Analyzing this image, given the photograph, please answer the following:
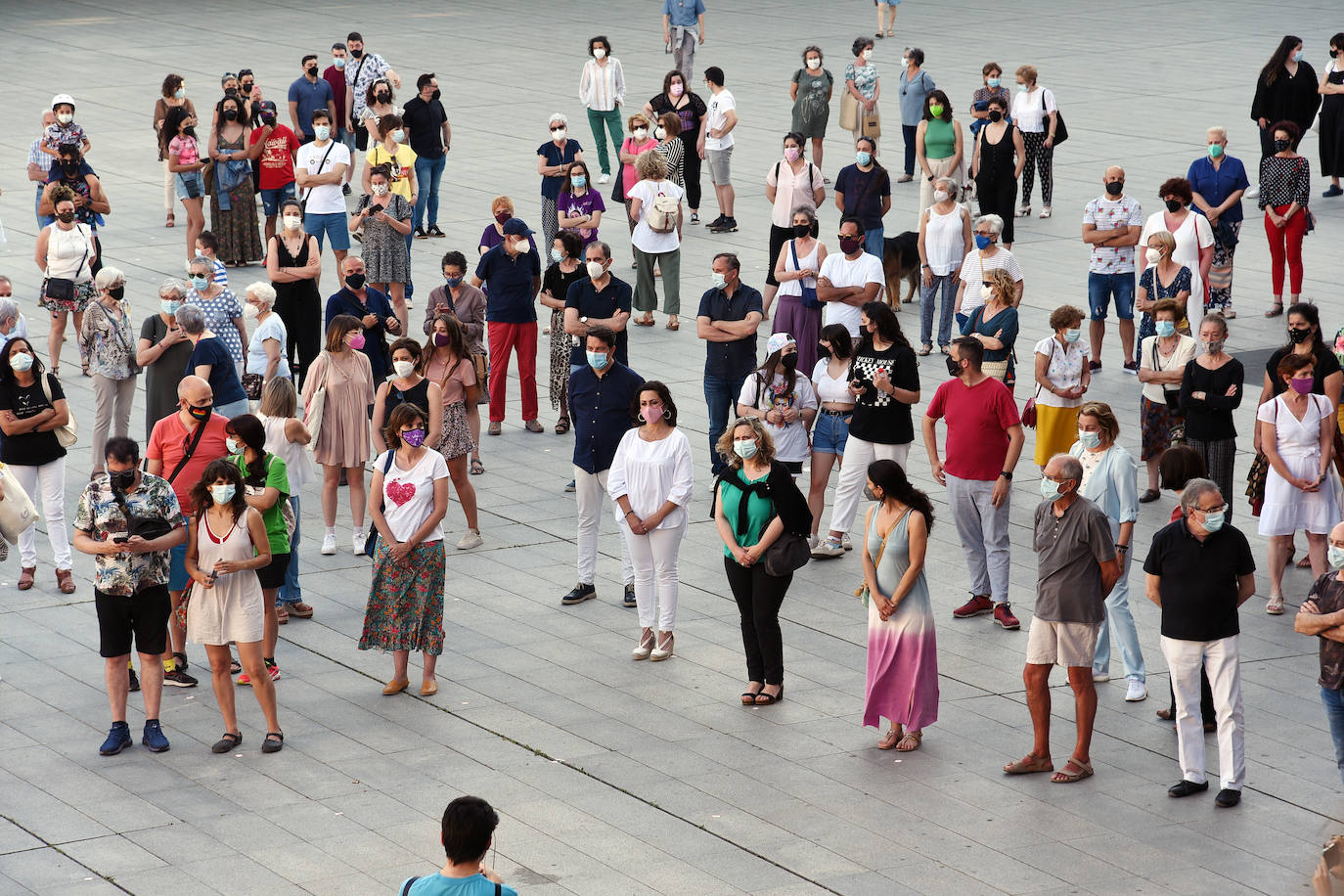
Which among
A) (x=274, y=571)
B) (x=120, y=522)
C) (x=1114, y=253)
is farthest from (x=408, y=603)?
(x=1114, y=253)

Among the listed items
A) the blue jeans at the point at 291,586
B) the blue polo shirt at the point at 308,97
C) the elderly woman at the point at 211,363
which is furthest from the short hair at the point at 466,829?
the blue polo shirt at the point at 308,97

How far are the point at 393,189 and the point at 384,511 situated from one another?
8951 millimetres

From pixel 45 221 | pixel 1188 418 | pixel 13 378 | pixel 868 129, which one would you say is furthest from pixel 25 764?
pixel 868 129

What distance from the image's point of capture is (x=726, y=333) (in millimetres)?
13758

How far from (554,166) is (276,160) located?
328 cm

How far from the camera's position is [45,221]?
71.5 feet

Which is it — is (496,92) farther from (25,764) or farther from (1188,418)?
(25,764)

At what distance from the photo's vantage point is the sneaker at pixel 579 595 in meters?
12.2

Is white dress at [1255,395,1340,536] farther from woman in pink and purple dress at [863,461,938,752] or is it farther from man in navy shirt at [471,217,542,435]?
man in navy shirt at [471,217,542,435]

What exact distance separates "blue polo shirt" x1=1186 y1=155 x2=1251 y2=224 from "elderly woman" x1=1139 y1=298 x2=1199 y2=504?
534 centimetres

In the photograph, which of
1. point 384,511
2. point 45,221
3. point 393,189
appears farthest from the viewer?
point 45,221

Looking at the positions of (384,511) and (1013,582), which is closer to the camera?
(384,511)

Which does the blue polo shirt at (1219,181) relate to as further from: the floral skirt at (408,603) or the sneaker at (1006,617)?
the floral skirt at (408,603)

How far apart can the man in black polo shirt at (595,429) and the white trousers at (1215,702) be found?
4.02m
